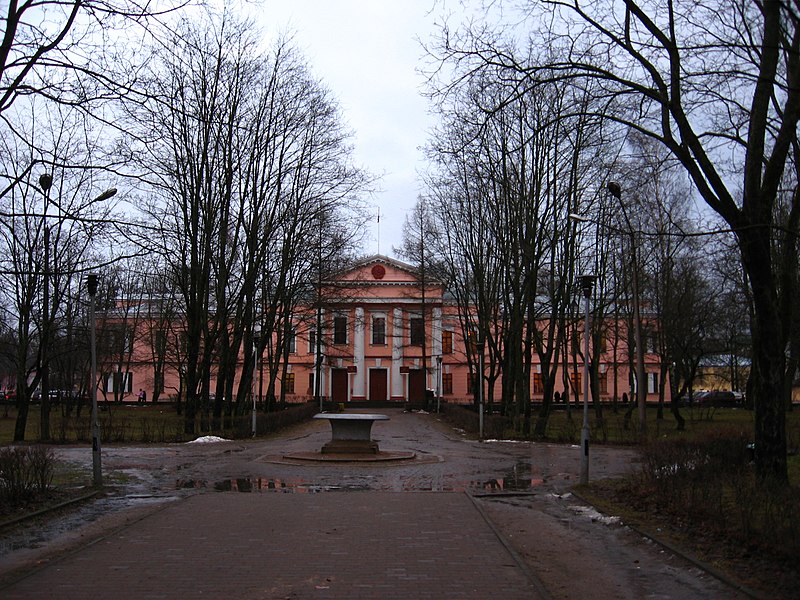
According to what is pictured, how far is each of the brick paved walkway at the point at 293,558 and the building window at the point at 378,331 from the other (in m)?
58.9

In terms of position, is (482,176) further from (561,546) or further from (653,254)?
(561,546)

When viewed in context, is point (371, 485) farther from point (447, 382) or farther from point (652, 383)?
point (652, 383)

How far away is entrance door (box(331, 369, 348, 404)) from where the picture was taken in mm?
71562

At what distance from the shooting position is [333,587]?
→ 7312 millimetres

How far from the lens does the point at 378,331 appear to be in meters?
72.4

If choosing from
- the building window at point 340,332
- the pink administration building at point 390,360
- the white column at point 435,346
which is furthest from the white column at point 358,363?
the white column at point 435,346

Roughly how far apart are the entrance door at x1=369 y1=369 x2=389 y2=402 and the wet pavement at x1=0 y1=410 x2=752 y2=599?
176ft

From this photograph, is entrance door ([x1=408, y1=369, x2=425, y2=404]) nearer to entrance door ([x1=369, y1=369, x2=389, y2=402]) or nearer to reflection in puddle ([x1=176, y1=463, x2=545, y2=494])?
entrance door ([x1=369, y1=369, x2=389, y2=402])

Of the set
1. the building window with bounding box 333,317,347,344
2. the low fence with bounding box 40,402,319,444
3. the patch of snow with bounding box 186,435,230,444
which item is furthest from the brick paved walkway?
the building window with bounding box 333,317,347,344

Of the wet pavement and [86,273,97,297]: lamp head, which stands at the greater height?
[86,273,97,297]: lamp head

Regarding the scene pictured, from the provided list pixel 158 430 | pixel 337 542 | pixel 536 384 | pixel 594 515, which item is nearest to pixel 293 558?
pixel 337 542

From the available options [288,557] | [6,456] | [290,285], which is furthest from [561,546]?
[290,285]

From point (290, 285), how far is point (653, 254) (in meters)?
17.8

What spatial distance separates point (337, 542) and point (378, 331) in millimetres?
62817
